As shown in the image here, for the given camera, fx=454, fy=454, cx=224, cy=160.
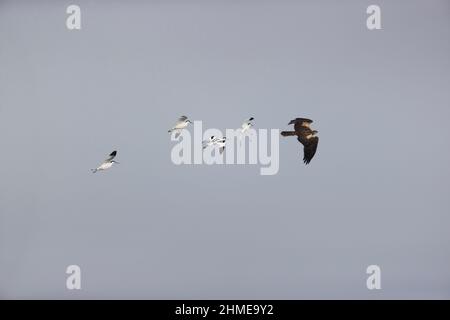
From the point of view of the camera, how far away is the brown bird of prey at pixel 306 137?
2.60 meters

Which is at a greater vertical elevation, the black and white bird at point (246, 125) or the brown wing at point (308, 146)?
the black and white bird at point (246, 125)

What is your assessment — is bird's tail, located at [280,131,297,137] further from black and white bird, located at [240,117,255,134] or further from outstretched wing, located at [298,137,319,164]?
black and white bird, located at [240,117,255,134]

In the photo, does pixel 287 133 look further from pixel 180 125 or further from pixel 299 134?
pixel 180 125

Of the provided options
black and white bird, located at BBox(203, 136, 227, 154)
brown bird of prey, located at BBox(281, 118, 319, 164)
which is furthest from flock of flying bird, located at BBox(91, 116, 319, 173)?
black and white bird, located at BBox(203, 136, 227, 154)

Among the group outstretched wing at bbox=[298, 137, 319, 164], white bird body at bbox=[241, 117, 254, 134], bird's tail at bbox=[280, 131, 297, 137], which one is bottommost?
outstretched wing at bbox=[298, 137, 319, 164]

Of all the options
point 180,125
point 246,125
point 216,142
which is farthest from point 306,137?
point 180,125

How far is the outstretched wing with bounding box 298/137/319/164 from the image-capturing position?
102 inches

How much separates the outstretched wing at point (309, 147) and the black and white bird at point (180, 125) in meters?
0.66

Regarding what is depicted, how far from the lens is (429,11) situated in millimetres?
2588

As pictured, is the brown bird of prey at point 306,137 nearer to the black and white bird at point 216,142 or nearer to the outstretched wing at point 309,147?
the outstretched wing at point 309,147

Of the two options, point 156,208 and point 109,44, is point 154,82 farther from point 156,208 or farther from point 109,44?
point 156,208

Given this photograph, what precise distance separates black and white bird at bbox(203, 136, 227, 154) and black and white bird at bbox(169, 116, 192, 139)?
0.15 metres

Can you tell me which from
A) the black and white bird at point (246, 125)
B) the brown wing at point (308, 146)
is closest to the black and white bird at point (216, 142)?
the black and white bird at point (246, 125)

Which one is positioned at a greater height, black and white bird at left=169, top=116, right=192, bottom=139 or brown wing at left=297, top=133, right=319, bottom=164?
black and white bird at left=169, top=116, right=192, bottom=139
